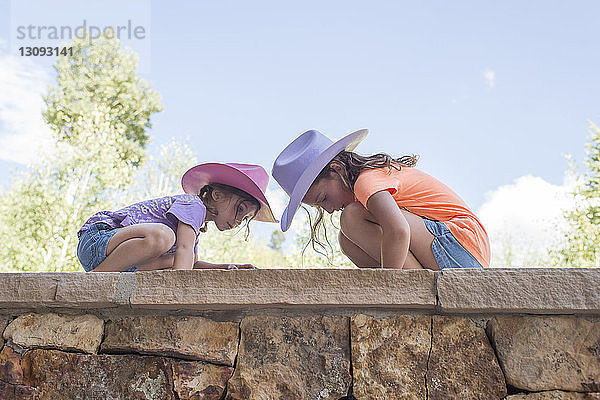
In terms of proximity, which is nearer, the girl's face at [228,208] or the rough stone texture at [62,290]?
the rough stone texture at [62,290]

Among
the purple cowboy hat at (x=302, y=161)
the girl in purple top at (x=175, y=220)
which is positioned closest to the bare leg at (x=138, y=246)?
the girl in purple top at (x=175, y=220)

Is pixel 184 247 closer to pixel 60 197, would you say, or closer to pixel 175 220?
pixel 175 220

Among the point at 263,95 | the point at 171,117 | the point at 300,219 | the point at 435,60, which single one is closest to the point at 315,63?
the point at 263,95

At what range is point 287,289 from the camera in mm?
1485

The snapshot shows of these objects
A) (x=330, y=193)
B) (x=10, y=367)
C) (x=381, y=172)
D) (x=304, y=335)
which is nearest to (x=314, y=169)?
(x=330, y=193)

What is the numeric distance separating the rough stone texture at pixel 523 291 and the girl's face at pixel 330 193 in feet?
2.72

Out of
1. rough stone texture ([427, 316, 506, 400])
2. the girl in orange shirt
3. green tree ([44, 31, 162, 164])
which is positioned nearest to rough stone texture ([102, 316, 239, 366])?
rough stone texture ([427, 316, 506, 400])

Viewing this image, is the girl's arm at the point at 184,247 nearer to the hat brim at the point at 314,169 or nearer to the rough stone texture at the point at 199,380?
the hat brim at the point at 314,169

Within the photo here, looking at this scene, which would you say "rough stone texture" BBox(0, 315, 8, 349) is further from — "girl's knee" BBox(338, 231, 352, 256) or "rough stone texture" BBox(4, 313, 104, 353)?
"girl's knee" BBox(338, 231, 352, 256)

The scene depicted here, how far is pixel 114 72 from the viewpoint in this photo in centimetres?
Answer: 1339

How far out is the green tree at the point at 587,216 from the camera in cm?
781

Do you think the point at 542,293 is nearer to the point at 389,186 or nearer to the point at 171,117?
the point at 389,186

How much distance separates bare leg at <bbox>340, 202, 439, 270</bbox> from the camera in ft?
6.53

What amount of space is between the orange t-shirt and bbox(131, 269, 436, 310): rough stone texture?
21.3 inches
